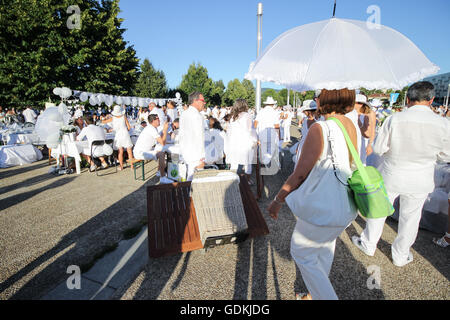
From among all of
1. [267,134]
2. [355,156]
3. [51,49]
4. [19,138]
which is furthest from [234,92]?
[355,156]

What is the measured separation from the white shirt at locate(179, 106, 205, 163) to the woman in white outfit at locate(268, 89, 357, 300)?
2436 millimetres

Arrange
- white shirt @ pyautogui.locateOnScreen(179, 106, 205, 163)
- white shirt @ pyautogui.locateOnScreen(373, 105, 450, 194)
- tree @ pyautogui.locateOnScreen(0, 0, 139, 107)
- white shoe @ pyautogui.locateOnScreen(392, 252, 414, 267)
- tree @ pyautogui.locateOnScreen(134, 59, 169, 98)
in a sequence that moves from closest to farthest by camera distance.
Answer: white shirt @ pyautogui.locateOnScreen(373, 105, 450, 194), white shoe @ pyautogui.locateOnScreen(392, 252, 414, 267), white shirt @ pyautogui.locateOnScreen(179, 106, 205, 163), tree @ pyautogui.locateOnScreen(0, 0, 139, 107), tree @ pyautogui.locateOnScreen(134, 59, 169, 98)

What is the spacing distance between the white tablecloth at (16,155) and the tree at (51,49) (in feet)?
46.3

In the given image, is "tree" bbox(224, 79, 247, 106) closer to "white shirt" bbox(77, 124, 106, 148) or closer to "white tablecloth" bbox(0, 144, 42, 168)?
"white tablecloth" bbox(0, 144, 42, 168)

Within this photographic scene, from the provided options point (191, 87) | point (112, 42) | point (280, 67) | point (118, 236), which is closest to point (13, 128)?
point (118, 236)

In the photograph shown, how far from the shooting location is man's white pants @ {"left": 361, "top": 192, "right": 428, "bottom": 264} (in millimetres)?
2451

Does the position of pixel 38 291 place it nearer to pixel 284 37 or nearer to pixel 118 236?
pixel 118 236

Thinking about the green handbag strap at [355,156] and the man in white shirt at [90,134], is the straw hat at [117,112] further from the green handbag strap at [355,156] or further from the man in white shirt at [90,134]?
the green handbag strap at [355,156]

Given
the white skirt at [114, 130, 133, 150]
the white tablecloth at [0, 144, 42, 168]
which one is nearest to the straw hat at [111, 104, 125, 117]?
the white skirt at [114, 130, 133, 150]

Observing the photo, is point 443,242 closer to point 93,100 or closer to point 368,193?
point 368,193

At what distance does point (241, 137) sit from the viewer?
14.1ft

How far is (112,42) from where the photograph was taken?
23203 millimetres

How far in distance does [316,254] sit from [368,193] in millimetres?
618
